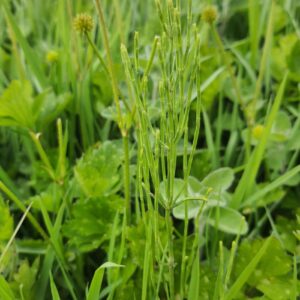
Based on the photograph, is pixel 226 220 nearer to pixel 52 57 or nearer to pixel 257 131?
pixel 257 131

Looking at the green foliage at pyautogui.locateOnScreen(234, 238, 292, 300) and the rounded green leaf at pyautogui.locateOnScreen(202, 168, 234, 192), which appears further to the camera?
the rounded green leaf at pyautogui.locateOnScreen(202, 168, 234, 192)

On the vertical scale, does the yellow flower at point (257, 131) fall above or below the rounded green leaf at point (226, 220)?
above

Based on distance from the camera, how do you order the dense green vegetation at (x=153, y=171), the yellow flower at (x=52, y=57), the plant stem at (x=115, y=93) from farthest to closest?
the yellow flower at (x=52, y=57) < the plant stem at (x=115, y=93) < the dense green vegetation at (x=153, y=171)

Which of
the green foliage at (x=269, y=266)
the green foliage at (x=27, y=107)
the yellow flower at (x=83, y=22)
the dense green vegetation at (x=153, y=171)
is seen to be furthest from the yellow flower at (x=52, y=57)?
the green foliage at (x=269, y=266)

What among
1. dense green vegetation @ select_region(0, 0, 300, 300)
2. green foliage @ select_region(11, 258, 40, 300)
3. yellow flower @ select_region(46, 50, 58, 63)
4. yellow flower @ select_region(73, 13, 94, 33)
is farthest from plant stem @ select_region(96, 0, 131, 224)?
yellow flower @ select_region(46, 50, 58, 63)

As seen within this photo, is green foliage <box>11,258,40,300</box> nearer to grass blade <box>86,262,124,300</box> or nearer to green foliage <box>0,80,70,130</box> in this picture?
grass blade <box>86,262,124,300</box>

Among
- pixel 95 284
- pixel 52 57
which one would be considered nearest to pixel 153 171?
pixel 95 284

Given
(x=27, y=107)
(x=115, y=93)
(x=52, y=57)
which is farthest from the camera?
(x=52, y=57)

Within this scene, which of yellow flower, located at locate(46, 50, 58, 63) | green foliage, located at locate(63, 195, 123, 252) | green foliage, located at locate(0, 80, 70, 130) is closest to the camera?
green foliage, located at locate(63, 195, 123, 252)

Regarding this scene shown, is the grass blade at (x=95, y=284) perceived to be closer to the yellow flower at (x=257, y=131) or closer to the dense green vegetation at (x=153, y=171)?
the dense green vegetation at (x=153, y=171)

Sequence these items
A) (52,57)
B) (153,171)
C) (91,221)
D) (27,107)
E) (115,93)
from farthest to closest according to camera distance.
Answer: (52,57)
(27,107)
(91,221)
(115,93)
(153,171)
